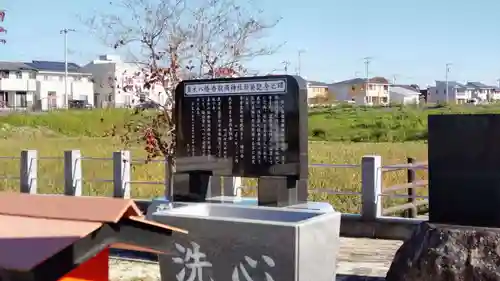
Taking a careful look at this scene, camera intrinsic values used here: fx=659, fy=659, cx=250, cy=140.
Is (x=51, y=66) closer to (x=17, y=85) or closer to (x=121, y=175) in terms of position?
(x=17, y=85)

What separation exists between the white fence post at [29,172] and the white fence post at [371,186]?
6.16m

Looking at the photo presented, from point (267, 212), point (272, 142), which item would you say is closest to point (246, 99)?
point (272, 142)

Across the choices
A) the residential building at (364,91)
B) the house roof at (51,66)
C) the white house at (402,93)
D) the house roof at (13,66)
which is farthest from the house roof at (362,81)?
the house roof at (13,66)

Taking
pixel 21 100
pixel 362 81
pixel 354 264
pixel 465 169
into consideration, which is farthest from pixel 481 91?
pixel 465 169

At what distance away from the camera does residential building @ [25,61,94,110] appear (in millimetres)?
49750

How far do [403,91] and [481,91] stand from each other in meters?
12.1

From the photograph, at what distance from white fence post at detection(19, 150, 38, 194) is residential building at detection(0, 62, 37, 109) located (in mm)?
37991

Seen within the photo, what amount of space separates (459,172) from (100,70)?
48760mm

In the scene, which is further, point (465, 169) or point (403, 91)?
point (403, 91)

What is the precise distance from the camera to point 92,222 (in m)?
2.30

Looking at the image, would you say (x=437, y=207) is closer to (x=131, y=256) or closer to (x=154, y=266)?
(x=154, y=266)

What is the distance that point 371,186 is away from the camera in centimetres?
827

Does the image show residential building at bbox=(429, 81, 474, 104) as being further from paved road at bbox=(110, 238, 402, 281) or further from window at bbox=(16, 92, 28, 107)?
paved road at bbox=(110, 238, 402, 281)

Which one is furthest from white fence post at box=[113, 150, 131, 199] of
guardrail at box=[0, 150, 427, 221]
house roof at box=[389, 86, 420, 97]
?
house roof at box=[389, 86, 420, 97]
